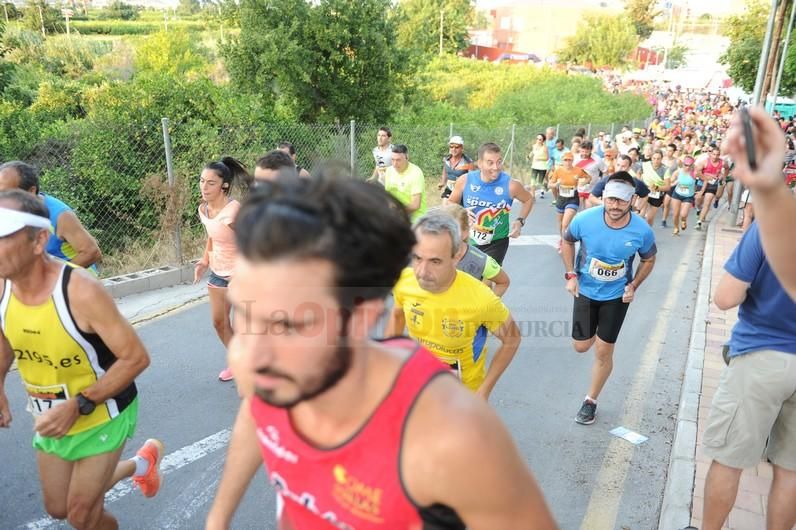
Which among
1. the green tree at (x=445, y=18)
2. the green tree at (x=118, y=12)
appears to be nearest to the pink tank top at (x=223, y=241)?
the green tree at (x=445, y=18)

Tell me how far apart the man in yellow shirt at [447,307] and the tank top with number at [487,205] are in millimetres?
2982

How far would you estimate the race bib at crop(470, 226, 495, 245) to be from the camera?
624 centimetres

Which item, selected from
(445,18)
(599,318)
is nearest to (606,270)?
(599,318)

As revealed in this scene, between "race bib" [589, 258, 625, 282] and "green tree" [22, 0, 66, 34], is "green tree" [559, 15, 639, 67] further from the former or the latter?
"race bib" [589, 258, 625, 282]

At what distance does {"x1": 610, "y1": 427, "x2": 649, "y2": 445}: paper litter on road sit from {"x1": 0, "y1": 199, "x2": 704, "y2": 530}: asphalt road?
54 mm

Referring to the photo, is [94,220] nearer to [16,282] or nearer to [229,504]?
[16,282]

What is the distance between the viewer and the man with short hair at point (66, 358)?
2410 mm

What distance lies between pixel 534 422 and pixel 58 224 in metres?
3.58

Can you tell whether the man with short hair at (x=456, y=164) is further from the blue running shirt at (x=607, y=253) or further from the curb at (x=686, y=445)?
the blue running shirt at (x=607, y=253)

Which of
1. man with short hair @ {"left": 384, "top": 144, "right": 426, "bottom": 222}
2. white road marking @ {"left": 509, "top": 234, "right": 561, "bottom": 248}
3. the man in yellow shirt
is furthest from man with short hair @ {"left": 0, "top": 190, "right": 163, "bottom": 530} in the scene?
white road marking @ {"left": 509, "top": 234, "right": 561, "bottom": 248}

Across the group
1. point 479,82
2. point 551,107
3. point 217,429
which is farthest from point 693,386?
point 479,82

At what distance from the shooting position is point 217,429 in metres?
4.38

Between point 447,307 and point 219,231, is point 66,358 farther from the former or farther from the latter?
point 219,231

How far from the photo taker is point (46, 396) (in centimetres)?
262
